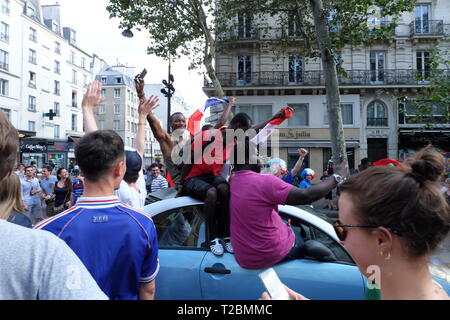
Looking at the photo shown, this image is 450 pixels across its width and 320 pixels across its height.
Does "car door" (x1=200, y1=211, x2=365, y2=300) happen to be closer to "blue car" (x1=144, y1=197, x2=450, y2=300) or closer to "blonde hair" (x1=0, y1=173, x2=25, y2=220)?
"blue car" (x1=144, y1=197, x2=450, y2=300)

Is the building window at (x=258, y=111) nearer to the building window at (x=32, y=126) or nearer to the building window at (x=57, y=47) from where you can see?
the building window at (x=32, y=126)

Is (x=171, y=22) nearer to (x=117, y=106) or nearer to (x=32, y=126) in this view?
(x=32, y=126)

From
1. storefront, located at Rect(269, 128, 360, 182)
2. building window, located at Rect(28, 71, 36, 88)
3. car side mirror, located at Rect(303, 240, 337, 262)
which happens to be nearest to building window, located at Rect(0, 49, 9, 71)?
building window, located at Rect(28, 71, 36, 88)

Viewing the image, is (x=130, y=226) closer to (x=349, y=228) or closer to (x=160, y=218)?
(x=349, y=228)

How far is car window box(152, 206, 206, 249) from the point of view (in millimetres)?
3126

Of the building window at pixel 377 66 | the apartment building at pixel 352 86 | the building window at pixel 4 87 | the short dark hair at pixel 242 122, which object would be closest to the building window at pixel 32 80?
the building window at pixel 4 87

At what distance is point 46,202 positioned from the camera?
891 centimetres

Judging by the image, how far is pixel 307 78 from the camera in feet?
78.5

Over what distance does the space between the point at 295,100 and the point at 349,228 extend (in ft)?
79.1

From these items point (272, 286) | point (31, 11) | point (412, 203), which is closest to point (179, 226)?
point (272, 286)
